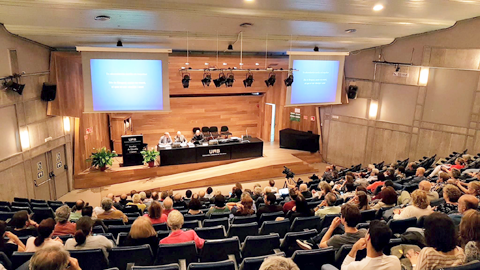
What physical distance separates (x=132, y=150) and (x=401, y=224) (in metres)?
8.54

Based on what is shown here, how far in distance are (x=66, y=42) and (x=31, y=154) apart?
9.89 ft

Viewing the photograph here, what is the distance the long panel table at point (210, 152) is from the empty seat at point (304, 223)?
6.77 metres

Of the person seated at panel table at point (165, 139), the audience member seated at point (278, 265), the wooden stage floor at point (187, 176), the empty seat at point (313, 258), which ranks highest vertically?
the audience member seated at point (278, 265)

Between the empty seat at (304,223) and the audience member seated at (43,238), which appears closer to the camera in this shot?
the audience member seated at (43,238)

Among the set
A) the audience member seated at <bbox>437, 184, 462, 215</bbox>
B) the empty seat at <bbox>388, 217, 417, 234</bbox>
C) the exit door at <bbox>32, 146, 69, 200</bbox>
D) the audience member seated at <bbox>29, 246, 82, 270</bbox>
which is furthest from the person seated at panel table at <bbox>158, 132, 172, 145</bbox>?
the audience member seated at <bbox>29, 246, 82, 270</bbox>

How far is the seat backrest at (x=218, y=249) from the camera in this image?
3.53 meters

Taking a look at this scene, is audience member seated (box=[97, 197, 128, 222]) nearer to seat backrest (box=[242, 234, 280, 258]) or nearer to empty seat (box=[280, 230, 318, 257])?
seat backrest (box=[242, 234, 280, 258])

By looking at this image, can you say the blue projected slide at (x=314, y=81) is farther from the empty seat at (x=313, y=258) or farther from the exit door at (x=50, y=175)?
the empty seat at (x=313, y=258)

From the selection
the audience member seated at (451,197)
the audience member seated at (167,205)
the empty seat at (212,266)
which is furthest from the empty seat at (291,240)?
the audience member seated at (167,205)

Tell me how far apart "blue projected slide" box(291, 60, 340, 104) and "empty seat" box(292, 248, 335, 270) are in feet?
26.3

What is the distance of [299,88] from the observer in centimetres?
1070

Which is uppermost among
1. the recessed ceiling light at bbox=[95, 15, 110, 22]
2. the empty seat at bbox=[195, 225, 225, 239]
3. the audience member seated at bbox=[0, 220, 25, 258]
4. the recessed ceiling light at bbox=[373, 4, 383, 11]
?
the recessed ceiling light at bbox=[373, 4, 383, 11]

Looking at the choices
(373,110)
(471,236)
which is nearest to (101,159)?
(373,110)

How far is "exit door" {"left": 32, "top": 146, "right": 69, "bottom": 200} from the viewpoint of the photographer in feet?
27.2
